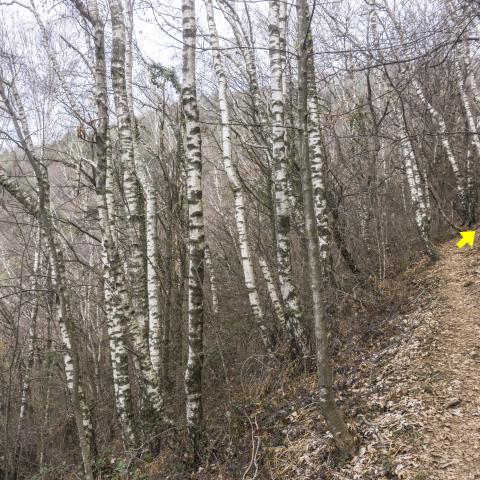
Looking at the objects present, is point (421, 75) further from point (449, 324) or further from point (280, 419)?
point (280, 419)

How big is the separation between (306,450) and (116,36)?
18.3 feet

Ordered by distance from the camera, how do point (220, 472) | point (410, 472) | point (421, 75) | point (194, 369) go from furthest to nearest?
point (421, 75) → point (194, 369) → point (220, 472) → point (410, 472)

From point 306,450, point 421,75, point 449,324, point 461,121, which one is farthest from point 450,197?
point 306,450

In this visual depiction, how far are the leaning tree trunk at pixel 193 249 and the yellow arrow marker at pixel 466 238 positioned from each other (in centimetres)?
644

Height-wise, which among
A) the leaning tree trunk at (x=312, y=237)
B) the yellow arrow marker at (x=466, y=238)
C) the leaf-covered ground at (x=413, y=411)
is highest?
the yellow arrow marker at (x=466, y=238)

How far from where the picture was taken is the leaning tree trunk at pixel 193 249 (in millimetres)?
4516

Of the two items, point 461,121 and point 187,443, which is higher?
point 461,121

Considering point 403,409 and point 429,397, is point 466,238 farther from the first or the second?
point 403,409

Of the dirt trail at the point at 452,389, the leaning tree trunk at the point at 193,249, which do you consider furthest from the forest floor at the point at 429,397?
the leaning tree trunk at the point at 193,249

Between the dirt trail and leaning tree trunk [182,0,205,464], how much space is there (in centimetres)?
239

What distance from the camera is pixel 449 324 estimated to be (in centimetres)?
528

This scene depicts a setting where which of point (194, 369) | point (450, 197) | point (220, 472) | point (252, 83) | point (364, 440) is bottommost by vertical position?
point (220, 472)

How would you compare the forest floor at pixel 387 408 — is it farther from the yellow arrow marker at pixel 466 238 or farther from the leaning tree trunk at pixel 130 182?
the yellow arrow marker at pixel 466 238

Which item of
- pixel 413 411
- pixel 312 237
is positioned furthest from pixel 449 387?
pixel 312 237
